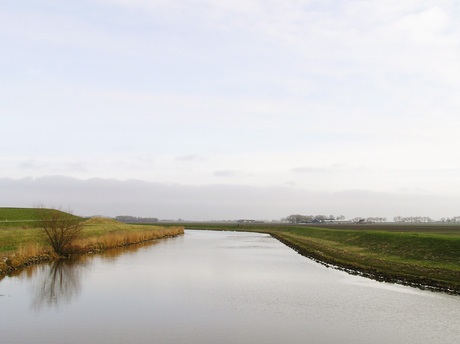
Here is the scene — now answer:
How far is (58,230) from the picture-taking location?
37344 mm

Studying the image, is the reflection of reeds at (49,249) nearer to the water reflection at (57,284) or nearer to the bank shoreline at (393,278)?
the water reflection at (57,284)

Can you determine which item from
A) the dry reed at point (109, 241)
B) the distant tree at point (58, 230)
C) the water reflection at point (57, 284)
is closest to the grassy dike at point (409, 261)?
the water reflection at point (57, 284)

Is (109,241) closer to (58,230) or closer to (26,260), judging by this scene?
(58,230)

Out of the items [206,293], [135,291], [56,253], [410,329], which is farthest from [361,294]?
[56,253]

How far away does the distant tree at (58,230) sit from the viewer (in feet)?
116

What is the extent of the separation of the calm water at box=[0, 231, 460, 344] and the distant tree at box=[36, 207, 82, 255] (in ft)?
28.7

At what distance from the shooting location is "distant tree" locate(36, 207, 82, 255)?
35.5m

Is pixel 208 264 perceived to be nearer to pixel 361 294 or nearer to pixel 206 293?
pixel 206 293

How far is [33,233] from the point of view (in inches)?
1802

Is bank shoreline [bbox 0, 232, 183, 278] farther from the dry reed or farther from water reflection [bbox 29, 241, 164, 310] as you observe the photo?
water reflection [bbox 29, 241, 164, 310]

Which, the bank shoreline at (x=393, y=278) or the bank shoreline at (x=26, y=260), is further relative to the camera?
the bank shoreline at (x=26, y=260)

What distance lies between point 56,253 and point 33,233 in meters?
12.1

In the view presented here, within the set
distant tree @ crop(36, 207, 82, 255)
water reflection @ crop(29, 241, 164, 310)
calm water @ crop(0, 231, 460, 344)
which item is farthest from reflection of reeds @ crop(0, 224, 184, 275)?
calm water @ crop(0, 231, 460, 344)

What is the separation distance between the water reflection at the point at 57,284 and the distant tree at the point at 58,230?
416 centimetres
